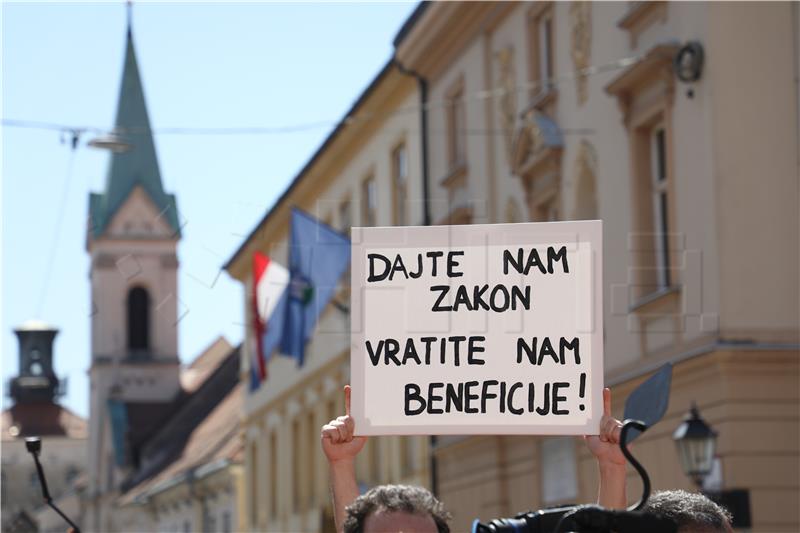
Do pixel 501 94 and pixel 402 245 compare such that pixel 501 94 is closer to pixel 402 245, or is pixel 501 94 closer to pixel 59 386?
pixel 402 245

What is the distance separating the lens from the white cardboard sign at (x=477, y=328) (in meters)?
5.42

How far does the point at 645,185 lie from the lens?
19.4m

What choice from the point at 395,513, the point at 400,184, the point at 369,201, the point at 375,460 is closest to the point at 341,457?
the point at 395,513

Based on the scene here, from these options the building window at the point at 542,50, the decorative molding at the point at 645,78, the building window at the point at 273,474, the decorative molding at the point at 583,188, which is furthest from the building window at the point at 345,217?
the decorative molding at the point at 645,78

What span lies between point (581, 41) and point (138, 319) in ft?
198

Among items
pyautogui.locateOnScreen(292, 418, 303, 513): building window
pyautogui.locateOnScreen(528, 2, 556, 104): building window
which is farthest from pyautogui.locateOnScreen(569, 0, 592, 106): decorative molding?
pyautogui.locateOnScreen(292, 418, 303, 513): building window

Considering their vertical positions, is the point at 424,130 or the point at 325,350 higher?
the point at 424,130

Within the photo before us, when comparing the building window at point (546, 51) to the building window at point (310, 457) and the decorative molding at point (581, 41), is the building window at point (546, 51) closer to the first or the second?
the decorative molding at point (581, 41)

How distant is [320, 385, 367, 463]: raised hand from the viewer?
5105 millimetres

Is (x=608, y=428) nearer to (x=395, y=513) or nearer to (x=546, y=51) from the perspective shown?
(x=395, y=513)

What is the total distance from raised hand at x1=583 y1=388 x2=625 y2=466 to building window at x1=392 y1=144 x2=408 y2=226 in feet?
83.3

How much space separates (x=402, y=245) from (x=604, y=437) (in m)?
0.86

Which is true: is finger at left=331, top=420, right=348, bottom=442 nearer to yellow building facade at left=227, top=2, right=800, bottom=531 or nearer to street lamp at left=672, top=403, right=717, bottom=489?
street lamp at left=672, top=403, right=717, bottom=489

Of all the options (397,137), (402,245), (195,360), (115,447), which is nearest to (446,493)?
(397,137)
